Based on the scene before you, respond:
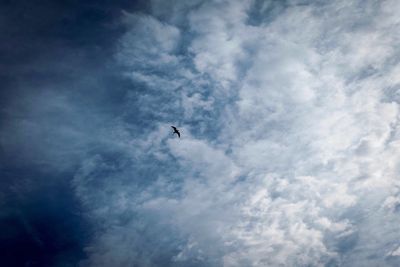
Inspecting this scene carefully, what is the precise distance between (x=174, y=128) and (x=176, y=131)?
0.42m

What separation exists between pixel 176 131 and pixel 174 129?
0.33 metres

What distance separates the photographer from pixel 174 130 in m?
28.1

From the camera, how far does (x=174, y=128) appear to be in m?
28.0

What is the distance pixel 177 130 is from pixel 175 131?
286 millimetres

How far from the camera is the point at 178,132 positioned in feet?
91.4

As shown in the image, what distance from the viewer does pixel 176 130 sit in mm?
28031

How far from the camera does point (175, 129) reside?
2805 cm

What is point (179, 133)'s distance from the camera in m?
27.8

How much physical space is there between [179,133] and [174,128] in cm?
85

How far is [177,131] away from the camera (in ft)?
91.7

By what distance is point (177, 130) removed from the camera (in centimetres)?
2814

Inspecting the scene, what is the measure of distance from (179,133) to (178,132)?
169 mm

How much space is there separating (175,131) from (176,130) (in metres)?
0.17

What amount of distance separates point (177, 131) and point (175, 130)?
265 millimetres
